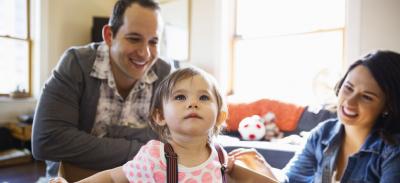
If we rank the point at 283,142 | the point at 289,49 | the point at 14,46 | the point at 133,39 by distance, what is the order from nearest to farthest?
the point at 133,39, the point at 283,142, the point at 289,49, the point at 14,46

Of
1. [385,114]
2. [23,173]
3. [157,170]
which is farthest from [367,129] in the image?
[23,173]

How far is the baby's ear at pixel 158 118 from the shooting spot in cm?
91

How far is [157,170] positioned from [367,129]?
2.92 ft

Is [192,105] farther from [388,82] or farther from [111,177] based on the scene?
[388,82]

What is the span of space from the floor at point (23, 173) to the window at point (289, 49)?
100 inches

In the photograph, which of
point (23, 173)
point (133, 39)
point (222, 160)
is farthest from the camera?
point (23, 173)

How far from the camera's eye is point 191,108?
0.80 meters

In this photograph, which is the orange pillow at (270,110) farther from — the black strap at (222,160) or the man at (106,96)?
the black strap at (222,160)

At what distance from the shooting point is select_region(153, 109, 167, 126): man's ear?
91 cm

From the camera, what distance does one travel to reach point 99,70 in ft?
4.33

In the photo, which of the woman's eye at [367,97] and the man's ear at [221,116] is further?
the woman's eye at [367,97]

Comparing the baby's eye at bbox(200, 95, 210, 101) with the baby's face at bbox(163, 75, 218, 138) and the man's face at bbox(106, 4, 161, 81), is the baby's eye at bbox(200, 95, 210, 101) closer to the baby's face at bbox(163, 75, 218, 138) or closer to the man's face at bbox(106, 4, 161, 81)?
the baby's face at bbox(163, 75, 218, 138)

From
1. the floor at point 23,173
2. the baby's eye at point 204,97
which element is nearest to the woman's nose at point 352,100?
the baby's eye at point 204,97

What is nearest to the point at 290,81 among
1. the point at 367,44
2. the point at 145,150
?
the point at 367,44
